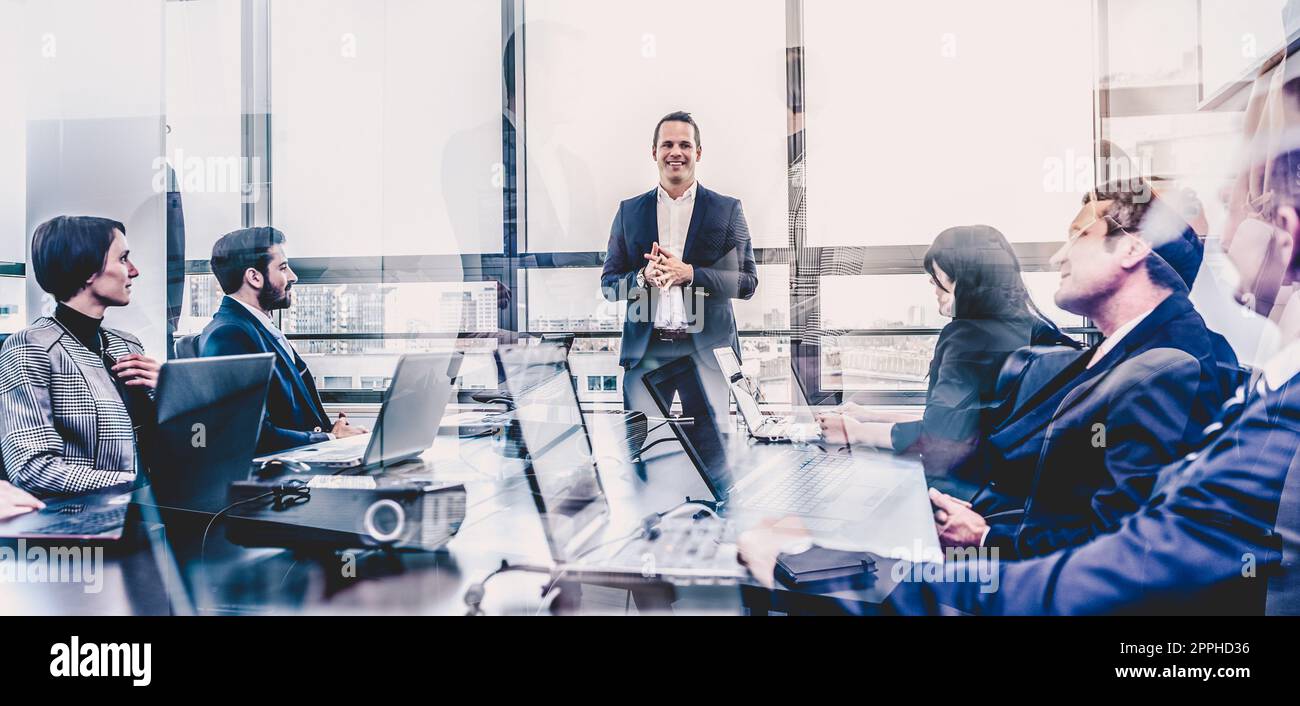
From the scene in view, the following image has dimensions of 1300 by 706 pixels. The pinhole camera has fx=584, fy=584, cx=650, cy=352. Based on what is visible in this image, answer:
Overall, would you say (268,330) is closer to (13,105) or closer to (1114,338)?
(13,105)

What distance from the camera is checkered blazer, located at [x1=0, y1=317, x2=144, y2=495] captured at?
137 cm

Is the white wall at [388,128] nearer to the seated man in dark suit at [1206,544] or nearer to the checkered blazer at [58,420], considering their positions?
the checkered blazer at [58,420]

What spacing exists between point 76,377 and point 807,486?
1.75 metres

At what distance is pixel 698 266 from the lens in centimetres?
141

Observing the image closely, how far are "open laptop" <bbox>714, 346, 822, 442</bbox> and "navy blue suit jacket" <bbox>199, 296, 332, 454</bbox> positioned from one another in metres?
0.99

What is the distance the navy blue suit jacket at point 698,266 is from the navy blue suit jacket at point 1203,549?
739 millimetres

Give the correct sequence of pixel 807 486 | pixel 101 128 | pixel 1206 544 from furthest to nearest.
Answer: pixel 101 128 → pixel 807 486 → pixel 1206 544

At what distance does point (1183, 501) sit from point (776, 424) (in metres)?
0.84

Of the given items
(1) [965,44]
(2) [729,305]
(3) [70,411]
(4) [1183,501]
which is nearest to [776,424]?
(2) [729,305]

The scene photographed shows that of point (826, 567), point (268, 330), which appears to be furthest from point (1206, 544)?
point (268, 330)

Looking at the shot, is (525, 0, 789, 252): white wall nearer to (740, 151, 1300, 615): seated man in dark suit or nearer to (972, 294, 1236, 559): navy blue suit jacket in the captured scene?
(972, 294, 1236, 559): navy blue suit jacket

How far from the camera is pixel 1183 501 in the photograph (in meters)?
1.21
